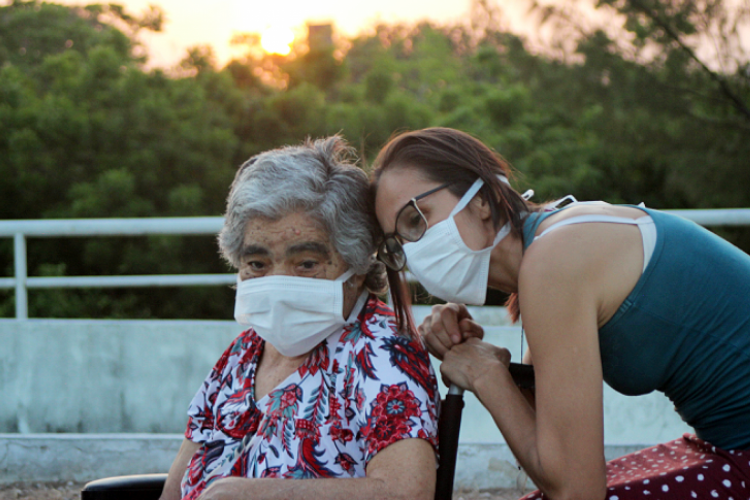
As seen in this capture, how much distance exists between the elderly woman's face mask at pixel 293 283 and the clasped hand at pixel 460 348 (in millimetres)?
266

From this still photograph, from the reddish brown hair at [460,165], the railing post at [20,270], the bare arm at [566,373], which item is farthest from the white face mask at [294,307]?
the railing post at [20,270]

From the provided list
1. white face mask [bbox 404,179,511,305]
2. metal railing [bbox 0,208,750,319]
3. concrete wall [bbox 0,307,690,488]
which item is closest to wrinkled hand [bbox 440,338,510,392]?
white face mask [bbox 404,179,511,305]

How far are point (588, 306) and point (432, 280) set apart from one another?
0.50 metres

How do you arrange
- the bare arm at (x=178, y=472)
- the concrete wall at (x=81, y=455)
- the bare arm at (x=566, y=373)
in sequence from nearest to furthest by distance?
1. the bare arm at (x=566, y=373)
2. the bare arm at (x=178, y=472)
3. the concrete wall at (x=81, y=455)

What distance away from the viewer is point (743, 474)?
5.81 ft

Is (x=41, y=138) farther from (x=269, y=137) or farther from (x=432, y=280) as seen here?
(x=432, y=280)

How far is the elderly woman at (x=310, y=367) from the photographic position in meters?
1.82

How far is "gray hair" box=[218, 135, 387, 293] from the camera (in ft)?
6.77

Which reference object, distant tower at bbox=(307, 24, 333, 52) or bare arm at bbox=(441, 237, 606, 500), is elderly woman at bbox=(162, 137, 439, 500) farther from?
distant tower at bbox=(307, 24, 333, 52)

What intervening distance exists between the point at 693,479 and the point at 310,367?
1.03 m

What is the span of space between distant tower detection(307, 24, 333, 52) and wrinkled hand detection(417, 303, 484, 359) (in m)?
11.2

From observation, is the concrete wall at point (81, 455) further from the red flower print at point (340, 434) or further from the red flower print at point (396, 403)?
the red flower print at point (396, 403)

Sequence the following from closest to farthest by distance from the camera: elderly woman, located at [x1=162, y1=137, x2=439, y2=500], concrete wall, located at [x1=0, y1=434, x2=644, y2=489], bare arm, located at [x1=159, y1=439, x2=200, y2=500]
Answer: elderly woman, located at [x1=162, y1=137, x2=439, y2=500] → bare arm, located at [x1=159, y1=439, x2=200, y2=500] → concrete wall, located at [x1=0, y1=434, x2=644, y2=489]

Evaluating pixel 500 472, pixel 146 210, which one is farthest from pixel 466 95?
pixel 500 472
